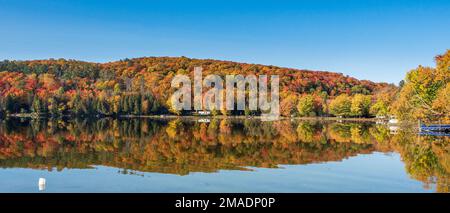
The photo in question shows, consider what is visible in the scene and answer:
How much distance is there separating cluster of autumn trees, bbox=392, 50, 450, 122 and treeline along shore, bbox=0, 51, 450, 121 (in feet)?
0.37

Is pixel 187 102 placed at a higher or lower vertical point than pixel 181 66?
lower

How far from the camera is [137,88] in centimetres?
15375

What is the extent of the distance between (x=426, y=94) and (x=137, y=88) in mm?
109967

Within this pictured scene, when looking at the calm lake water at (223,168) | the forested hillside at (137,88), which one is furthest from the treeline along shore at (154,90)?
the calm lake water at (223,168)

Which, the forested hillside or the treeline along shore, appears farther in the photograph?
the forested hillside

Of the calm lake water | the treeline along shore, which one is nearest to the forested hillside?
the treeline along shore

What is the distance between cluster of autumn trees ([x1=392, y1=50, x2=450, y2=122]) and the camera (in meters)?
49.4

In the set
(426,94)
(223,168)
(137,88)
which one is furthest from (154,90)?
(223,168)

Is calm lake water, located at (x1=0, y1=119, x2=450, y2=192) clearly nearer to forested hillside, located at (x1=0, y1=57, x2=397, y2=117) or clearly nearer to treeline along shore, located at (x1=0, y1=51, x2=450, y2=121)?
treeline along shore, located at (x1=0, y1=51, x2=450, y2=121)
